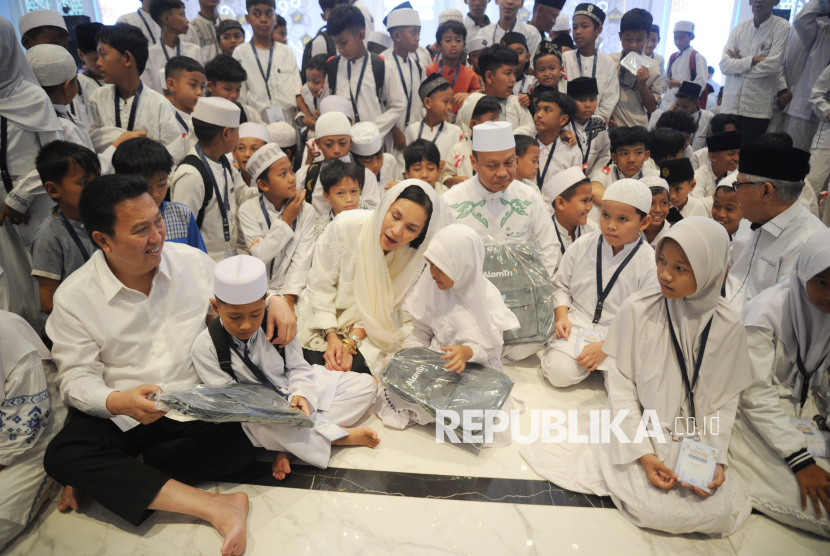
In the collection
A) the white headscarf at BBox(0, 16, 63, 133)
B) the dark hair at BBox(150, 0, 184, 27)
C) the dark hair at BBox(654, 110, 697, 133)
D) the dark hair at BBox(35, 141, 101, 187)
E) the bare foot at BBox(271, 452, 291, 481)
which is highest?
the dark hair at BBox(150, 0, 184, 27)

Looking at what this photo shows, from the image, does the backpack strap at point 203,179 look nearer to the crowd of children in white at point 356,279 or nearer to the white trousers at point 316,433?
the crowd of children in white at point 356,279

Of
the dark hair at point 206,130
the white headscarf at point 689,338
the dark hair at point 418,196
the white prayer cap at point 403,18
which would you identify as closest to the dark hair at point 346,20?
the white prayer cap at point 403,18

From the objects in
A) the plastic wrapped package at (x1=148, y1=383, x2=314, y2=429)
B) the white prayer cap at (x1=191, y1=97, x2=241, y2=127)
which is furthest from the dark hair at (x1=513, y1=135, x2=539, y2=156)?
the plastic wrapped package at (x1=148, y1=383, x2=314, y2=429)

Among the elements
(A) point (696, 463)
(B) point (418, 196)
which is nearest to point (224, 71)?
(B) point (418, 196)

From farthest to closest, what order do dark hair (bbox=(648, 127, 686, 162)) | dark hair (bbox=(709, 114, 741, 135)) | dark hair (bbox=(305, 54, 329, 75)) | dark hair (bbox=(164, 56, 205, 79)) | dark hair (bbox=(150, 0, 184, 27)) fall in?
dark hair (bbox=(709, 114, 741, 135)) < dark hair (bbox=(305, 54, 329, 75)) < dark hair (bbox=(150, 0, 184, 27)) < dark hair (bbox=(648, 127, 686, 162)) < dark hair (bbox=(164, 56, 205, 79))

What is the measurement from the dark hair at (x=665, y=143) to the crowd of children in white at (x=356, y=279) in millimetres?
32

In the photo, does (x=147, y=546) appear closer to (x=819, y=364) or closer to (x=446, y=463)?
(x=446, y=463)

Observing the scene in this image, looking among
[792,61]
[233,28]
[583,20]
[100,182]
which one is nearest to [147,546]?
[100,182]

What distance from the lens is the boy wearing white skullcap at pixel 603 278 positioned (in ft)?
8.87

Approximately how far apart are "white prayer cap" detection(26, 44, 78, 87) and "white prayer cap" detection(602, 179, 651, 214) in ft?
10.9

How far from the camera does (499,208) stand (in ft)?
11.0

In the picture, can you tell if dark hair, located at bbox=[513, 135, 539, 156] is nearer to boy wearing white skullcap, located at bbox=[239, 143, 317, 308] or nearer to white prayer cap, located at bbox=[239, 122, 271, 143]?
boy wearing white skullcap, located at bbox=[239, 143, 317, 308]

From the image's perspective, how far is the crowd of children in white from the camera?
6.16 ft

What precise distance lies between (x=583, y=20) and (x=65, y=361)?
528 centimetres
